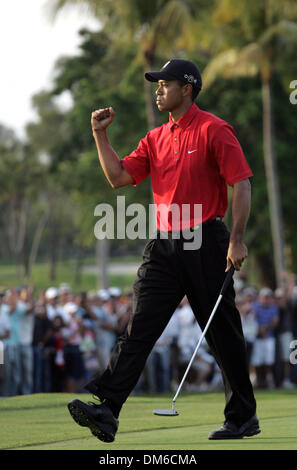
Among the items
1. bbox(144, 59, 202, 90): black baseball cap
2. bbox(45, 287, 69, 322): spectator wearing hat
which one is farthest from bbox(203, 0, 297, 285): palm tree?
bbox(144, 59, 202, 90): black baseball cap

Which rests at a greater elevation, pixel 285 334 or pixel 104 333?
pixel 104 333

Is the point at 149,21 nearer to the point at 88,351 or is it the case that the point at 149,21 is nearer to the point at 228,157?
the point at 88,351

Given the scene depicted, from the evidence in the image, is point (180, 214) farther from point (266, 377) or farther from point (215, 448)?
point (266, 377)

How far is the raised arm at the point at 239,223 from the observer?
6.17 meters

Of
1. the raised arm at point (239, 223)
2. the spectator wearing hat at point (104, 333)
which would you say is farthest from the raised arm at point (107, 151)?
the spectator wearing hat at point (104, 333)

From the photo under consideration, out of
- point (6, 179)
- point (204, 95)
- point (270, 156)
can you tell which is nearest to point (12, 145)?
point (6, 179)

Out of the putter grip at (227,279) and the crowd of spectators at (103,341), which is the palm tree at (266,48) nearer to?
the crowd of spectators at (103,341)

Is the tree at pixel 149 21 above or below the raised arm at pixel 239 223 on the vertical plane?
above

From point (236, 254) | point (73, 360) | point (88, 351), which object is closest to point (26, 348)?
point (73, 360)

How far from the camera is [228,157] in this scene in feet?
20.4

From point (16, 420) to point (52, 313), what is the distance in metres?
8.59

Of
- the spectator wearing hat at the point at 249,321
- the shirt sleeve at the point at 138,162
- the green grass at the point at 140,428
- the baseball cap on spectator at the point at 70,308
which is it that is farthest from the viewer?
the spectator wearing hat at the point at 249,321

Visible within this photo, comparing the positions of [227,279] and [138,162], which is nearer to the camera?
[227,279]

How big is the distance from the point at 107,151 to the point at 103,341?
11239 millimetres
